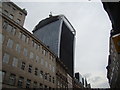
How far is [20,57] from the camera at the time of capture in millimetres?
28500

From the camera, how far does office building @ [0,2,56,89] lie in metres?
25.0

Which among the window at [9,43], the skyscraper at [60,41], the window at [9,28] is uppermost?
the skyscraper at [60,41]

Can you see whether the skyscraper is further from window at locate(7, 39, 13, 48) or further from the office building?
window at locate(7, 39, 13, 48)

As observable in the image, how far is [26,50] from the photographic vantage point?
30.9 meters

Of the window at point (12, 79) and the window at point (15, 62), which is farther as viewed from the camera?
the window at point (15, 62)

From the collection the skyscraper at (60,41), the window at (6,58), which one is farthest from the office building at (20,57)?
the skyscraper at (60,41)

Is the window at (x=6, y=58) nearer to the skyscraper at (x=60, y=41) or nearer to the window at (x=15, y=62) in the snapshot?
the window at (x=15, y=62)

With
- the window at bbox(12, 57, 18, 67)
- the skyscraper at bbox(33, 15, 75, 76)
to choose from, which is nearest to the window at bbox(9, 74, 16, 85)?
the window at bbox(12, 57, 18, 67)

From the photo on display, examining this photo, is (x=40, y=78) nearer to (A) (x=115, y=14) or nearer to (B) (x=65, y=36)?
(A) (x=115, y=14)

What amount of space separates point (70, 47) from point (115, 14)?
116 meters

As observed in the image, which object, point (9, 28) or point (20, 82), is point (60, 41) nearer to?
point (9, 28)

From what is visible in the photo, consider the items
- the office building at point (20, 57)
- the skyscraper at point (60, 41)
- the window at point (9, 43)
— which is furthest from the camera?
the skyscraper at point (60, 41)

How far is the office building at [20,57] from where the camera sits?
82.1 feet

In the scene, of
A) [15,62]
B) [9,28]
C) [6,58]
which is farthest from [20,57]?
[9,28]
